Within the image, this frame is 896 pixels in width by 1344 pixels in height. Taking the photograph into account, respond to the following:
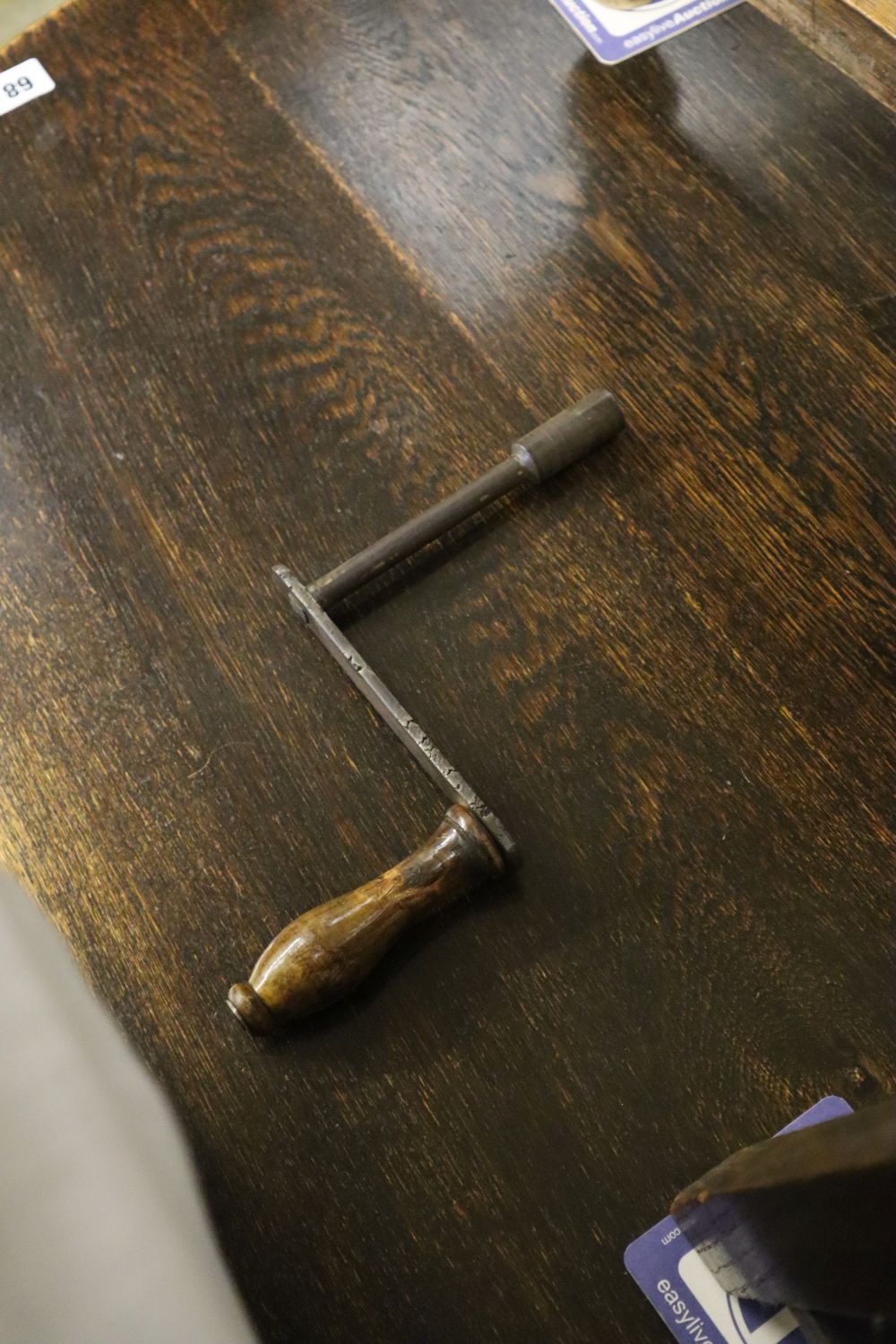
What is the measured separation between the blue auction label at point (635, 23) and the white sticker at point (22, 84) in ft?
1.59

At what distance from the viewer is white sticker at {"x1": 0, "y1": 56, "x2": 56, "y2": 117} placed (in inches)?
44.1

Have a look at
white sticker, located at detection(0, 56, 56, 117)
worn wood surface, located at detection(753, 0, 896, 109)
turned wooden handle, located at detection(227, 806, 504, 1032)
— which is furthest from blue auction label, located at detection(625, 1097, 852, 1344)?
white sticker, located at detection(0, 56, 56, 117)

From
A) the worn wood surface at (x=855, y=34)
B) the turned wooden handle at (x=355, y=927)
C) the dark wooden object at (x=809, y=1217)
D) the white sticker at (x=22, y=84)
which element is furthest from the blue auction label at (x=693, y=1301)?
the white sticker at (x=22, y=84)

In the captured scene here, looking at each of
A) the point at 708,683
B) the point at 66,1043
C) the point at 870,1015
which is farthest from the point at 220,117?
the point at 870,1015

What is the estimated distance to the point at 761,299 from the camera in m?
0.97

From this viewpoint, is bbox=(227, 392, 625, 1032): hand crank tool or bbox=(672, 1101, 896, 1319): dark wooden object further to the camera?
bbox=(227, 392, 625, 1032): hand crank tool

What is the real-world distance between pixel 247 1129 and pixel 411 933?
0.15 metres

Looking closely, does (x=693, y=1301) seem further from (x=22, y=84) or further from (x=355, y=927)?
(x=22, y=84)

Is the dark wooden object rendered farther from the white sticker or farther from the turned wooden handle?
the white sticker

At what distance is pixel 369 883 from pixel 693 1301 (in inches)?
11.7

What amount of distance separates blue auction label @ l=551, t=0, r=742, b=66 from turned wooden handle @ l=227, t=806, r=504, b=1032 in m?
0.72

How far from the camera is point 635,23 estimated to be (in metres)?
1.09

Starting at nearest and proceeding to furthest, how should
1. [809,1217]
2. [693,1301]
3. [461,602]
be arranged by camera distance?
[809,1217]
[693,1301]
[461,602]

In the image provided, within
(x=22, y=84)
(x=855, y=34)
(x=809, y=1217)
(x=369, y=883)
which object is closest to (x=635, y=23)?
(x=855, y=34)
